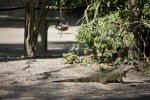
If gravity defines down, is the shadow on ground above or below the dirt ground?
below

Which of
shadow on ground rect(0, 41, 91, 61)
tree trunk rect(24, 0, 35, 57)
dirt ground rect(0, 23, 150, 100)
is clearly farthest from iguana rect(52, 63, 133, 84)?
tree trunk rect(24, 0, 35, 57)

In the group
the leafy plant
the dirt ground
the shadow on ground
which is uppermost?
the leafy plant

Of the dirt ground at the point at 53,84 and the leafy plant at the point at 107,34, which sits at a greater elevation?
the leafy plant at the point at 107,34

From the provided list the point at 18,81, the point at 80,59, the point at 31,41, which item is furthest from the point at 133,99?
the point at 31,41

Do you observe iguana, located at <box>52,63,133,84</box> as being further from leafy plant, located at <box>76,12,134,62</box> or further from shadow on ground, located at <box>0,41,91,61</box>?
shadow on ground, located at <box>0,41,91,61</box>

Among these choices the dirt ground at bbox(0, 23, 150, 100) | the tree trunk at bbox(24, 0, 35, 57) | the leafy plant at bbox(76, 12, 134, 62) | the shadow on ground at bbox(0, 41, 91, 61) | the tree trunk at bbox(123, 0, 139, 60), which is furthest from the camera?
the shadow on ground at bbox(0, 41, 91, 61)

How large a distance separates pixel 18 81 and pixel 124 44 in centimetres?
264

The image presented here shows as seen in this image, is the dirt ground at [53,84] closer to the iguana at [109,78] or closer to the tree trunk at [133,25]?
the iguana at [109,78]

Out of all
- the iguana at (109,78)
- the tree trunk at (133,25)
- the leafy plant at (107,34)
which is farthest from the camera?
the tree trunk at (133,25)

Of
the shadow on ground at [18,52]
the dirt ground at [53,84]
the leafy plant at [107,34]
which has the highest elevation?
the leafy plant at [107,34]

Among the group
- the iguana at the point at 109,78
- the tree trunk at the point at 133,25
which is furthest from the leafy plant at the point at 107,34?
the iguana at the point at 109,78

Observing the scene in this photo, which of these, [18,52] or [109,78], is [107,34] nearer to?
[109,78]

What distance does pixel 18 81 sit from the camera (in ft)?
19.4

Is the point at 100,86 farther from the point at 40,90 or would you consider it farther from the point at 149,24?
the point at 149,24
